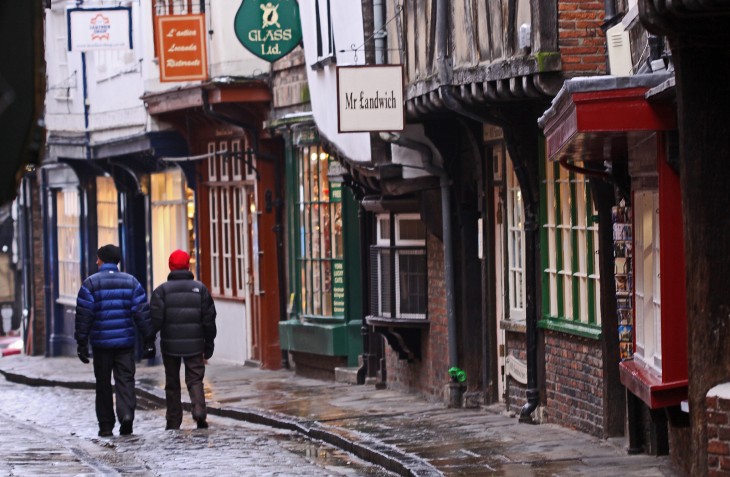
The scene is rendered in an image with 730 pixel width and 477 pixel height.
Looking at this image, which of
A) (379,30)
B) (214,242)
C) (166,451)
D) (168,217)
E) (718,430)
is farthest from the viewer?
(168,217)

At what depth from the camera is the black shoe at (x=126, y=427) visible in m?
15.2

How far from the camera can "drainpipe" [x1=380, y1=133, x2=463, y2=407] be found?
639 inches

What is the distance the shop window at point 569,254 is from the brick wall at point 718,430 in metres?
3.86

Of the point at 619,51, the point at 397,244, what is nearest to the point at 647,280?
the point at 619,51

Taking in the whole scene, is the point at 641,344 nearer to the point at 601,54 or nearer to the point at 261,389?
the point at 601,54

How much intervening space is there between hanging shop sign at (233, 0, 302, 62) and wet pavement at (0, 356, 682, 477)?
4203 millimetres

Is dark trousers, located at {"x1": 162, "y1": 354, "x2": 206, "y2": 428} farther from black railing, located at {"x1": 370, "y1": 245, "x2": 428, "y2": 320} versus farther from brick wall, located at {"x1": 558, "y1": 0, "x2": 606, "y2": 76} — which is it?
brick wall, located at {"x1": 558, "y1": 0, "x2": 606, "y2": 76}

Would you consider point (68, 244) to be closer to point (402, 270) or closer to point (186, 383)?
point (402, 270)

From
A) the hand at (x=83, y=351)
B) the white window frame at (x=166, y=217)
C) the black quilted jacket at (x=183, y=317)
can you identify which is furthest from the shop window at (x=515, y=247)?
the white window frame at (x=166, y=217)

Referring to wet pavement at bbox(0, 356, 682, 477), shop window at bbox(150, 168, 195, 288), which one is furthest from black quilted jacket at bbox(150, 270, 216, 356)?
shop window at bbox(150, 168, 195, 288)

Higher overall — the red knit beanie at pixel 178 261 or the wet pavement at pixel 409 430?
the red knit beanie at pixel 178 261

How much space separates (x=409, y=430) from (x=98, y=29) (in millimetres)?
12344

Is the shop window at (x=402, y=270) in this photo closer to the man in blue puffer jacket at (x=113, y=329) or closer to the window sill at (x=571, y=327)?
the man in blue puffer jacket at (x=113, y=329)

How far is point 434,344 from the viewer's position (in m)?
17.4
